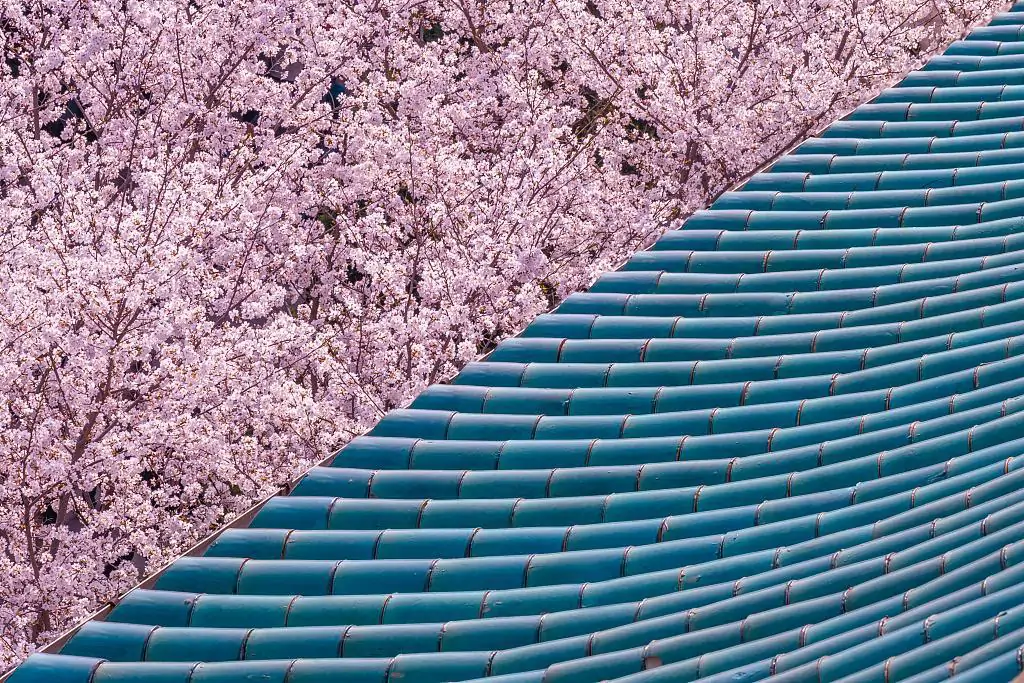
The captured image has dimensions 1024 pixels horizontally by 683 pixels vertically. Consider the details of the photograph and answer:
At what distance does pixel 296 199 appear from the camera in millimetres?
20156

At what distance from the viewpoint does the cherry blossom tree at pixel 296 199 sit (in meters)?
15.0

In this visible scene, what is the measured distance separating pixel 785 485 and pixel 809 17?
14.7m

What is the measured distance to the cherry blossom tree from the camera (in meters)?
15.0

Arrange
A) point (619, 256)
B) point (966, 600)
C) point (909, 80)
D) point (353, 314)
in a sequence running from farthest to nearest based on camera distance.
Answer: point (619, 256) < point (353, 314) < point (909, 80) < point (966, 600)

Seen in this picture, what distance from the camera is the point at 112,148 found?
19828 mm

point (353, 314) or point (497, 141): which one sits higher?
point (497, 141)

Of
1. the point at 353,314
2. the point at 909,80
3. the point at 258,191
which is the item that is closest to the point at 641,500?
the point at 909,80

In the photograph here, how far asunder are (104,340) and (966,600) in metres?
10.3

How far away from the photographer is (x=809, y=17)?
22375 millimetres

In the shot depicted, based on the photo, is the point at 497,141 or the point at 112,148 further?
the point at 497,141

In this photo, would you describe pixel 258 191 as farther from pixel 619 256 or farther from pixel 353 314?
pixel 619 256

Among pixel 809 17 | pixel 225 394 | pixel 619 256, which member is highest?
pixel 809 17

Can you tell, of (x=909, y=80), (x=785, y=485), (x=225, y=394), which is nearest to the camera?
(x=785, y=485)

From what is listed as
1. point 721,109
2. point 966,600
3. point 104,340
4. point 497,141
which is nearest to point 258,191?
point 497,141
